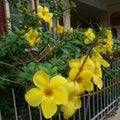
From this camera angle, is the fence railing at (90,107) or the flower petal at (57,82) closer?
the flower petal at (57,82)

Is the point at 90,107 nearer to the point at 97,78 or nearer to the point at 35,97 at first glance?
the point at 97,78

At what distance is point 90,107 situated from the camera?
10.4ft

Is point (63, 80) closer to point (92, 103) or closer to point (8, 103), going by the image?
point (8, 103)

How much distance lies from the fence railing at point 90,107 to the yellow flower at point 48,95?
1.06m

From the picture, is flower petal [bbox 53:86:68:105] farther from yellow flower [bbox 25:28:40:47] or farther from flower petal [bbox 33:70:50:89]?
yellow flower [bbox 25:28:40:47]

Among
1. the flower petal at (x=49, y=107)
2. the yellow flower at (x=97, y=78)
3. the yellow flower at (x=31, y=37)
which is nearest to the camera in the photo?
the flower petal at (x=49, y=107)

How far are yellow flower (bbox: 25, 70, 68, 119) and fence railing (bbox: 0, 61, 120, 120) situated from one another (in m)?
1.06

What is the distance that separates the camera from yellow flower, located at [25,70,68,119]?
777 mm

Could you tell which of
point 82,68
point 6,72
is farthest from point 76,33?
point 82,68

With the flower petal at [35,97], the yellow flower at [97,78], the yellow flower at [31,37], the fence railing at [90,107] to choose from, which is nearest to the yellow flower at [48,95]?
the flower petal at [35,97]

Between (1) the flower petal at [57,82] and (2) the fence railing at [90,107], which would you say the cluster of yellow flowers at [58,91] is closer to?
(1) the flower petal at [57,82]

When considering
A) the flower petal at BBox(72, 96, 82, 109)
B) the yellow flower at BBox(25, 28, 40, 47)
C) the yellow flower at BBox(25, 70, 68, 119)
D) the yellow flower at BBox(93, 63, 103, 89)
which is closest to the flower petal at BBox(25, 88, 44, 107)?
the yellow flower at BBox(25, 70, 68, 119)

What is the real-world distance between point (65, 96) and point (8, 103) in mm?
1338

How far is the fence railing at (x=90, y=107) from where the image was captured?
6.90 feet
